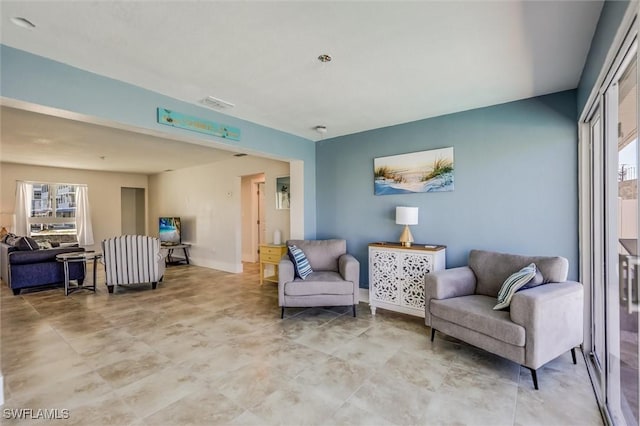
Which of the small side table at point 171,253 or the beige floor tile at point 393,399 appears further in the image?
the small side table at point 171,253

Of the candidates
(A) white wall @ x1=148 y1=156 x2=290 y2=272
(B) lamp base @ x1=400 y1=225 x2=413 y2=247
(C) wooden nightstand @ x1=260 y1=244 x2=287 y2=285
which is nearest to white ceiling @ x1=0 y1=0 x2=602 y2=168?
(B) lamp base @ x1=400 y1=225 x2=413 y2=247

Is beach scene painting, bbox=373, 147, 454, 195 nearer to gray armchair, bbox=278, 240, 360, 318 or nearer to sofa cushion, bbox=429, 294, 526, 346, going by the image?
gray armchair, bbox=278, 240, 360, 318

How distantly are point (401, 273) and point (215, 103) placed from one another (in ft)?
9.32

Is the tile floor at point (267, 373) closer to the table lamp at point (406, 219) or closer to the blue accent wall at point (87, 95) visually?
the table lamp at point (406, 219)

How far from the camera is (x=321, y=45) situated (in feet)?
6.86

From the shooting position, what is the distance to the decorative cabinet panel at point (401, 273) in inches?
134

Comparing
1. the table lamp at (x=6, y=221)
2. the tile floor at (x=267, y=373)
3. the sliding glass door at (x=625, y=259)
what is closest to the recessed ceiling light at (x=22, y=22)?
the tile floor at (x=267, y=373)

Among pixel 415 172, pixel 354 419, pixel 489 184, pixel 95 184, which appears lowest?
pixel 354 419

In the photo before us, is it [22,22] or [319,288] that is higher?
[22,22]

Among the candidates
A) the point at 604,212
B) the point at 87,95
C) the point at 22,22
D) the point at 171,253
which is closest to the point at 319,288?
the point at 604,212

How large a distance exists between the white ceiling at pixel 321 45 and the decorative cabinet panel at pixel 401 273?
1.69 metres

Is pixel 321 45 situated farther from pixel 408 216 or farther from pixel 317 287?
pixel 317 287

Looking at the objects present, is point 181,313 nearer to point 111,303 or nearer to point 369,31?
point 111,303

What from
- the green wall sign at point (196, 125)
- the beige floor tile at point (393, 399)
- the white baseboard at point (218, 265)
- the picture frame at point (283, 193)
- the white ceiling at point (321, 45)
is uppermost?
the white ceiling at point (321, 45)
